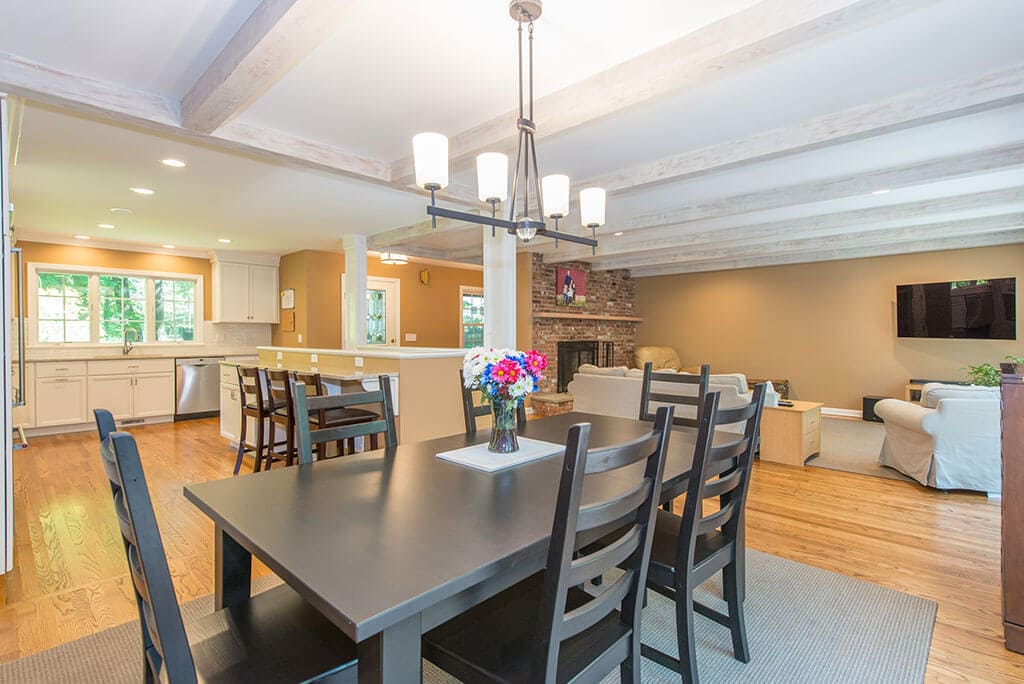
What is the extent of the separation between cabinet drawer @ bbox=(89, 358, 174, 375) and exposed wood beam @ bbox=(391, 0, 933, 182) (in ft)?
19.7

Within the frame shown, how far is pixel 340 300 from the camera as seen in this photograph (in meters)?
7.77

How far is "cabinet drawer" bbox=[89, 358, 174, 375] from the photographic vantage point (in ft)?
20.4

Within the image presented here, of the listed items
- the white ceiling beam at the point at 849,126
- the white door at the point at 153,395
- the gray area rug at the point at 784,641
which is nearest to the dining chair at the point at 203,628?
the gray area rug at the point at 784,641

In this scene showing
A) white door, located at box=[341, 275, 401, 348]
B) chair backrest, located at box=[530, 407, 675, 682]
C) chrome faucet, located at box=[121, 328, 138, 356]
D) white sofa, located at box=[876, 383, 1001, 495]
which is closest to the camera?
chair backrest, located at box=[530, 407, 675, 682]

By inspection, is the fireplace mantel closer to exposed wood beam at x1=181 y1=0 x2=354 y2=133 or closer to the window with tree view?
the window with tree view

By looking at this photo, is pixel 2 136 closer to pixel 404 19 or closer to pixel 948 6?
pixel 404 19

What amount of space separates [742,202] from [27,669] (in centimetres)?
551

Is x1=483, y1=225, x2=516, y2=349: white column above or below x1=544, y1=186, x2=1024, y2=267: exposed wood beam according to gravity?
below

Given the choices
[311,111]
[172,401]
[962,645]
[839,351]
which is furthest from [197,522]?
[839,351]

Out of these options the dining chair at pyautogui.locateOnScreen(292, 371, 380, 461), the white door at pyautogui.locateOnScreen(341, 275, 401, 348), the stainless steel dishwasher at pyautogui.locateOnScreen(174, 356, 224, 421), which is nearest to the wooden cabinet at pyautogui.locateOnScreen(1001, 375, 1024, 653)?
the dining chair at pyautogui.locateOnScreen(292, 371, 380, 461)

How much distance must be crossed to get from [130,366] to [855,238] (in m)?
9.52

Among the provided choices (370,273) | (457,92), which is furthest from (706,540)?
(370,273)

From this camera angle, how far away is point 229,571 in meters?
1.43

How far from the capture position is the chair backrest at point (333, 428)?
1818 millimetres
